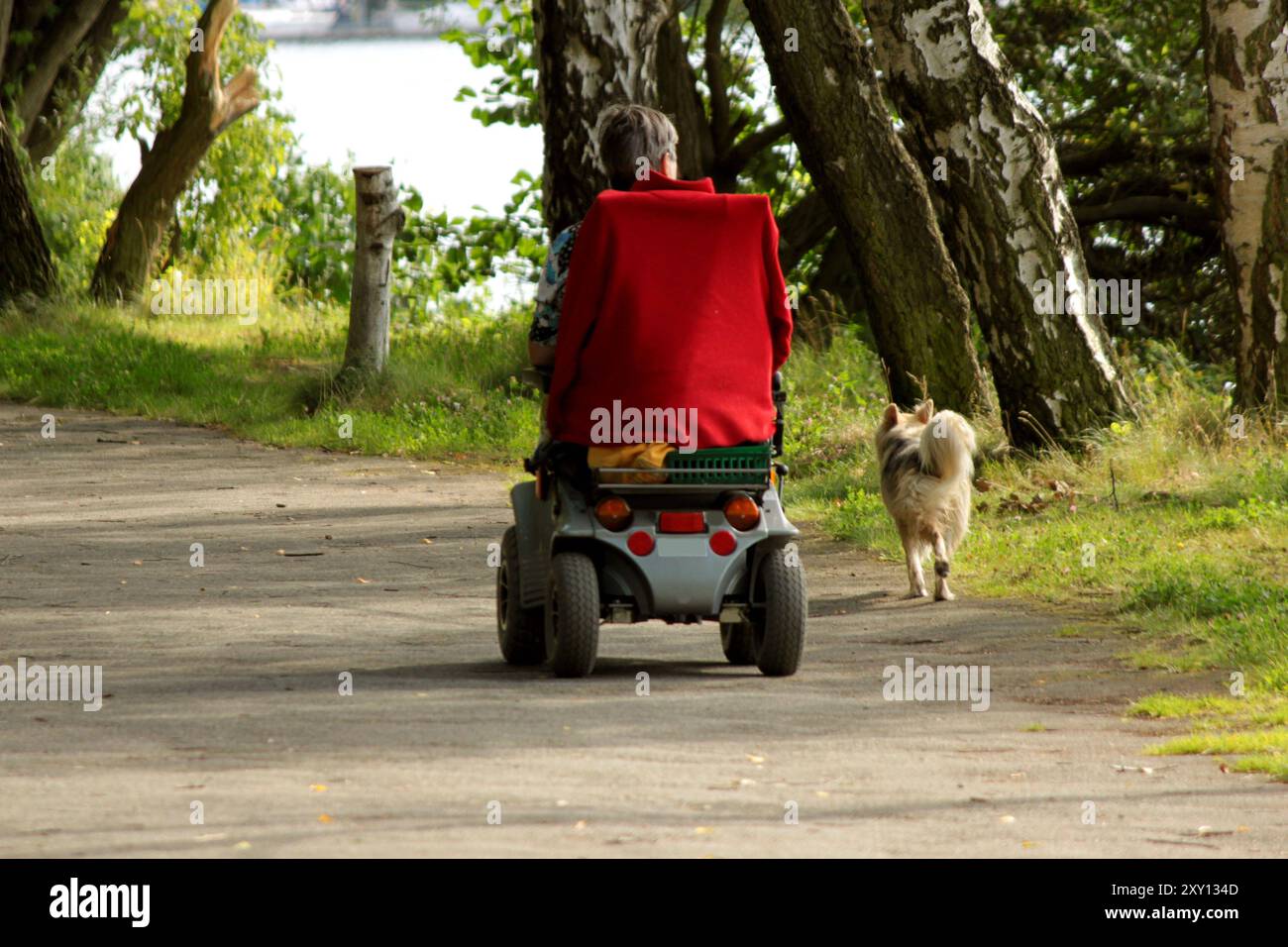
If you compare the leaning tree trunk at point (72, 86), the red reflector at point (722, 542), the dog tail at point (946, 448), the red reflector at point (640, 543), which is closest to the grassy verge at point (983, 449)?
the dog tail at point (946, 448)

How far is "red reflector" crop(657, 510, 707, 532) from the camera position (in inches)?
306

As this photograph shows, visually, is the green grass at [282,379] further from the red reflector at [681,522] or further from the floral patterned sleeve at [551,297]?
the red reflector at [681,522]

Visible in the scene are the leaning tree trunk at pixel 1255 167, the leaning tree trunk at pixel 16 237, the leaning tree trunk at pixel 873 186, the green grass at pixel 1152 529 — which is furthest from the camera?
the leaning tree trunk at pixel 16 237

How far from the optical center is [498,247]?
29.5 meters

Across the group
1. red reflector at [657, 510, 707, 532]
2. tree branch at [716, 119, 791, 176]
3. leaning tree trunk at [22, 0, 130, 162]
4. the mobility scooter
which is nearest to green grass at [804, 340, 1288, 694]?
the mobility scooter

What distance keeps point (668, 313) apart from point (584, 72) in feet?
30.5

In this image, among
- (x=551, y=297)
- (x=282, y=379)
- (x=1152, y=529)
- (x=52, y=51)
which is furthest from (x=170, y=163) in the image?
(x=551, y=297)

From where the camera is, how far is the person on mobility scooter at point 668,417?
7.64 metres

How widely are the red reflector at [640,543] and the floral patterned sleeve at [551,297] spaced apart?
87cm

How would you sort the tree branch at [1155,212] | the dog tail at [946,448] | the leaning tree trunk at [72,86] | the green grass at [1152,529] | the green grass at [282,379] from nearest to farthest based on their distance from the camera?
the green grass at [1152,529] < the dog tail at [946,448] < the green grass at [282,379] < the tree branch at [1155,212] < the leaning tree trunk at [72,86]

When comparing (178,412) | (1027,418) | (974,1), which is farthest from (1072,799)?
(178,412)

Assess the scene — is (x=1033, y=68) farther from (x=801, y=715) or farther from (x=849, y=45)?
(x=801, y=715)

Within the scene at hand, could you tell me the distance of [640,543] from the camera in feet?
25.3

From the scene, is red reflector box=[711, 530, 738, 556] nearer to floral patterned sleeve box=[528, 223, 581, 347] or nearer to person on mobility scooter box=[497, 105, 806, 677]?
person on mobility scooter box=[497, 105, 806, 677]
